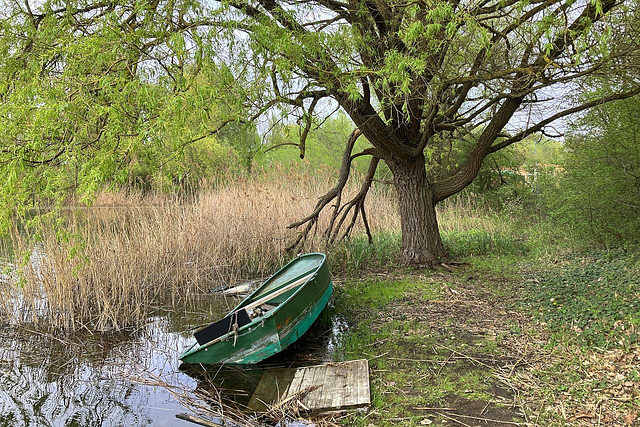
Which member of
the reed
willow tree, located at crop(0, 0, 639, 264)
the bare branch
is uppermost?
willow tree, located at crop(0, 0, 639, 264)

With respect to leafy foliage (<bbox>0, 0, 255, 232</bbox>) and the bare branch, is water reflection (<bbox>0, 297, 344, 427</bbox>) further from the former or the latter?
the bare branch

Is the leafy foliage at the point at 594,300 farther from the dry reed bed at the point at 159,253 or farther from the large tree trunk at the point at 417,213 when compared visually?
the dry reed bed at the point at 159,253

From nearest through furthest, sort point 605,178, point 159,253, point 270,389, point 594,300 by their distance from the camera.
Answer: point 270,389
point 594,300
point 605,178
point 159,253

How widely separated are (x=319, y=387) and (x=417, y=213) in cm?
427

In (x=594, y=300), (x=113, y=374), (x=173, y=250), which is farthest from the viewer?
(x=173, y=250)

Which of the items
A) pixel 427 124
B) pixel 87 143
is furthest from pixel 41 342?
pixel 427 124

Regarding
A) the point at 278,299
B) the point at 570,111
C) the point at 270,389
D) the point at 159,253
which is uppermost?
the point at 570,111

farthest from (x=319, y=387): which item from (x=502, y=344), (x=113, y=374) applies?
(x=113, y=374)

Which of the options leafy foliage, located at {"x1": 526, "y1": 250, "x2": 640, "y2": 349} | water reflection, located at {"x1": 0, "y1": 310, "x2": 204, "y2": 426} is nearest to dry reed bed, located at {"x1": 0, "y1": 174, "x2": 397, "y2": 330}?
water reflection, located at {"x1": 0, "y1": 310, "x2": 204, "y2": 426}

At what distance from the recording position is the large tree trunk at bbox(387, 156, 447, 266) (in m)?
8.22

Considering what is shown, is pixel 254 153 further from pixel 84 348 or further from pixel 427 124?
pixel 84 348

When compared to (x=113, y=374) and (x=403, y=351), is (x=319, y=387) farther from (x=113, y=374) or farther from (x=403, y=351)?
(x=113, y=374)

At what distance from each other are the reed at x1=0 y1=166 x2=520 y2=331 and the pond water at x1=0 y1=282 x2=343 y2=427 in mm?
A: 379

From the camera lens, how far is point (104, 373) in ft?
18.2
